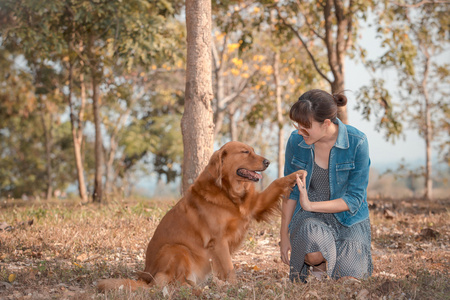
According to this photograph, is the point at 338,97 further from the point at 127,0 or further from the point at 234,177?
the point at 127,0

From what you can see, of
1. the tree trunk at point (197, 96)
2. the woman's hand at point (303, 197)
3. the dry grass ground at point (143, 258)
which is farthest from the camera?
the tree trunk at point (197, 96)

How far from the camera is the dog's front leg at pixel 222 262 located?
159 inches

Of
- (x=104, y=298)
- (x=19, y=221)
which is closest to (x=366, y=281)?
(x=104, y=298)

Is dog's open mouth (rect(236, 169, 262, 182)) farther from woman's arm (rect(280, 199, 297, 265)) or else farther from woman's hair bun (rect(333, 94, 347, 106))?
woman's hair bun (rect(333, 94, 347, 106))

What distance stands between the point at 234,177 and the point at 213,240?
628mm

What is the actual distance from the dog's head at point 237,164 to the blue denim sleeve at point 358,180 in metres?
0.79

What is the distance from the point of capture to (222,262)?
4055 millimetres

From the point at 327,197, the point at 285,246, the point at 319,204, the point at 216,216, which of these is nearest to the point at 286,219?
the point at 285,246

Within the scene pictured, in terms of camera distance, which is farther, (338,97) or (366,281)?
(338,97)

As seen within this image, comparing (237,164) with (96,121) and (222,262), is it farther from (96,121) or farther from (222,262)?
(96,121)

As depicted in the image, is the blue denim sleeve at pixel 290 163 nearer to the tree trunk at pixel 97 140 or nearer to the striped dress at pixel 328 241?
the striped dress at pixel 328 241

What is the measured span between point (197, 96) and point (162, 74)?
19580mm

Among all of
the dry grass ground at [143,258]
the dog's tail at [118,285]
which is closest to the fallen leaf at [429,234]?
the dry grass ground at [143,258]

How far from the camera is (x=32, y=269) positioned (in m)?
4.46
